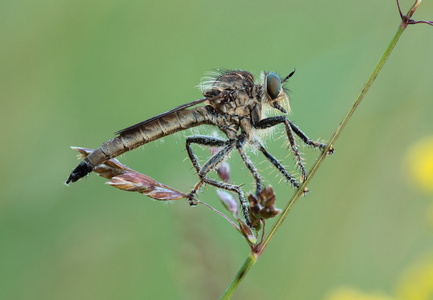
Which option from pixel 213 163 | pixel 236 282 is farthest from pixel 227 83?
pixel 236 282

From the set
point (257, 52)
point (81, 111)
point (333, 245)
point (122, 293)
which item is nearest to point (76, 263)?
point (122, 293)

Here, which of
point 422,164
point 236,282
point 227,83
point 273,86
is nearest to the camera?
point 236,282

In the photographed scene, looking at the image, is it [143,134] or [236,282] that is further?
[143,134]

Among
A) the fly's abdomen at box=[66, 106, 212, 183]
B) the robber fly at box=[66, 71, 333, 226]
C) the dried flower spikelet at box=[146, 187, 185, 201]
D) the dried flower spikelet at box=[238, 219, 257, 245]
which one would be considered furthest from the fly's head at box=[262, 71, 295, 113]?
the dried flower spikelet at box=[238, 219, 257, 245]

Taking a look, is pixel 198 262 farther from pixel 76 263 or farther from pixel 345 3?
pixel 345 3

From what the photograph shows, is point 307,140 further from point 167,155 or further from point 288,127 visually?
point 167,155

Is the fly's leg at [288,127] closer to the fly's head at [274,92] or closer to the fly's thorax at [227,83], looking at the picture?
the fly's head at [274,92]

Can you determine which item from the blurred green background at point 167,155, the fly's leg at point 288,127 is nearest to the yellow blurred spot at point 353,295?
the blurred green background at point 167,155
